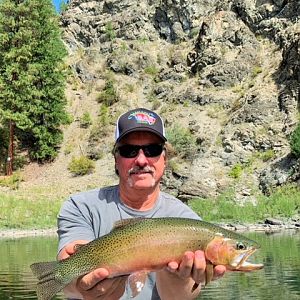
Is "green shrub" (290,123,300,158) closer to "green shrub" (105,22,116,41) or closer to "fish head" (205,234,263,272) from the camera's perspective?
"green shrub" (105,22,116,41)

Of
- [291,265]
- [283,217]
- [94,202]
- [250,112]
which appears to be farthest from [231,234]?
[250,112]

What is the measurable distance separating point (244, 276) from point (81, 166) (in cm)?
2405

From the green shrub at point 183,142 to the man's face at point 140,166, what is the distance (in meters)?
33.1

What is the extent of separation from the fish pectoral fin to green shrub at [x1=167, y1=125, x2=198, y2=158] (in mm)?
33616

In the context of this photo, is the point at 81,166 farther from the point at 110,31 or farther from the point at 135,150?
the point at 135,150

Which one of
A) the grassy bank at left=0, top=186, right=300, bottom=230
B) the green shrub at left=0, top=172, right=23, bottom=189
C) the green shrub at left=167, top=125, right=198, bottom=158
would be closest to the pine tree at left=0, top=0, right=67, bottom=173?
the green shrub at left=0, top=172, right=23, bottom=189

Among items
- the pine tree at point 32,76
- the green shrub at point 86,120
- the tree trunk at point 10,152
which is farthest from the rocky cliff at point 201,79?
the tree trunk at point 10,152

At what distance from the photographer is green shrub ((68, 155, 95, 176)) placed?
38.3 metres

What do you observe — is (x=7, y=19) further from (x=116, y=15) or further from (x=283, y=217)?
(x=283, y=217)

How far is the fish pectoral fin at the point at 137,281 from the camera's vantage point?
11.4ft

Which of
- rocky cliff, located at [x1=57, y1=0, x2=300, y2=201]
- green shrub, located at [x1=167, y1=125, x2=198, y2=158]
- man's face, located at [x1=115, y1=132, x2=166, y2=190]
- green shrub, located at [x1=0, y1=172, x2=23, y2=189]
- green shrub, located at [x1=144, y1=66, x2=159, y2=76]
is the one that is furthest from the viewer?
green shrub, located at [x1=144, y1=66, x2=159, y2=76]

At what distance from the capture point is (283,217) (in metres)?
→ 28.9

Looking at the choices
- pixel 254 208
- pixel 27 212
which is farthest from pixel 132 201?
pixel 27 212

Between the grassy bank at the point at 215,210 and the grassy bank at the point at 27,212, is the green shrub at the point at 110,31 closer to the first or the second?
the grassy bank at the point at 27,212
